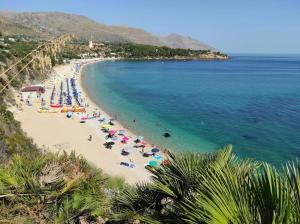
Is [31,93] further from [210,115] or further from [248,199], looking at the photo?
[248,199]

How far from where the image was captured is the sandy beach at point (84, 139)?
1102 inches

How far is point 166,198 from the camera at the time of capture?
6.19 meters

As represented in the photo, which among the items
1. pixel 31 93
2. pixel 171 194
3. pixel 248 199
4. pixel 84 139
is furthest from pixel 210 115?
pixel 248 199

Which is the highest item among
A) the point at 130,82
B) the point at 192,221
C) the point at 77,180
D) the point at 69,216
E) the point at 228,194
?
the point at 228,194

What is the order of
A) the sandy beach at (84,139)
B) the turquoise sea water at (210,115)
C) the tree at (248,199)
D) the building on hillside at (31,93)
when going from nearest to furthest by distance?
1. the tree at (248,199)
2. the sandy beach at (84,139)
3. the turquoise sea water at (210,115)
4. the building on hillside at (31,93)

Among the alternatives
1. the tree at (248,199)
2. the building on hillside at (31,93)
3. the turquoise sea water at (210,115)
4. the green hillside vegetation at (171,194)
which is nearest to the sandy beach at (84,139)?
the building on hillside at (31,93)

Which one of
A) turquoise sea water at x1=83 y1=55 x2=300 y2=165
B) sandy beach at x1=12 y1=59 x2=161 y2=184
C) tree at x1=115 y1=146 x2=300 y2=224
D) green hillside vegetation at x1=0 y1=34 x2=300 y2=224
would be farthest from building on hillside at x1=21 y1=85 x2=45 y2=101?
tree at x1=115 y1=146 x2=300 y2=224

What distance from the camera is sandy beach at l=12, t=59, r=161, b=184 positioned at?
28.0 m

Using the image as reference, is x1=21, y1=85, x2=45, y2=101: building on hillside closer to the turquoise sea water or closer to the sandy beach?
the sandy beach

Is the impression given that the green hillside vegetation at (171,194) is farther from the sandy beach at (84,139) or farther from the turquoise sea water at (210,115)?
the turquoise sea water at (210,115)

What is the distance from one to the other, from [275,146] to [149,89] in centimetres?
4517

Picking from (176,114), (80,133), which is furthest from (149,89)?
(80,133)

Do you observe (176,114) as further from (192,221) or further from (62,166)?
(192,221)

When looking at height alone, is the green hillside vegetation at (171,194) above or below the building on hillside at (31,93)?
above
